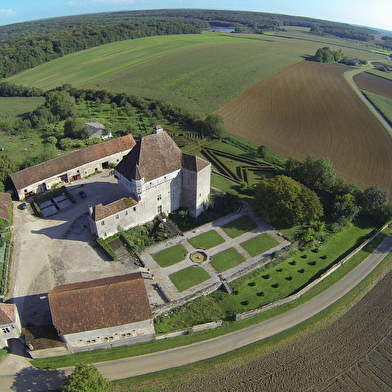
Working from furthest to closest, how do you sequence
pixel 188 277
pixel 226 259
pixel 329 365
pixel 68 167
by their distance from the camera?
1. pixel 68 167
2. pixel 226 259
3. pixel 188 277
4. pixel 329 365

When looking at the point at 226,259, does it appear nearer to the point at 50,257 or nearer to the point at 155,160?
the point at 155,160

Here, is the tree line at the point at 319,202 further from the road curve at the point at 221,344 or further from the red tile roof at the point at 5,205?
the red tile roof at the point at 5,205

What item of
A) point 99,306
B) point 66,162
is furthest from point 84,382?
point 66,162

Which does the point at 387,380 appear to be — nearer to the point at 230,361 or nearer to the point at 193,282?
the point at 230,361

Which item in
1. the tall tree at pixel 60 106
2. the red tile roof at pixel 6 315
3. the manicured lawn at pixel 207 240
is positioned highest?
the tall tree at pixel 60 106

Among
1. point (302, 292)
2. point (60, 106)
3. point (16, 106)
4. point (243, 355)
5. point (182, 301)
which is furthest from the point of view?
point (16, 106)

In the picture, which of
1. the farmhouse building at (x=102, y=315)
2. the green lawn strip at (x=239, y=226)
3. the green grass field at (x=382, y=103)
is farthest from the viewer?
the green grass field at (x=382, y=103)

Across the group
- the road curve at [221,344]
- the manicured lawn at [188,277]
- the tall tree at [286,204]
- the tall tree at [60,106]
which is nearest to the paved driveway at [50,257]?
the manicured lawn at [188,277]
